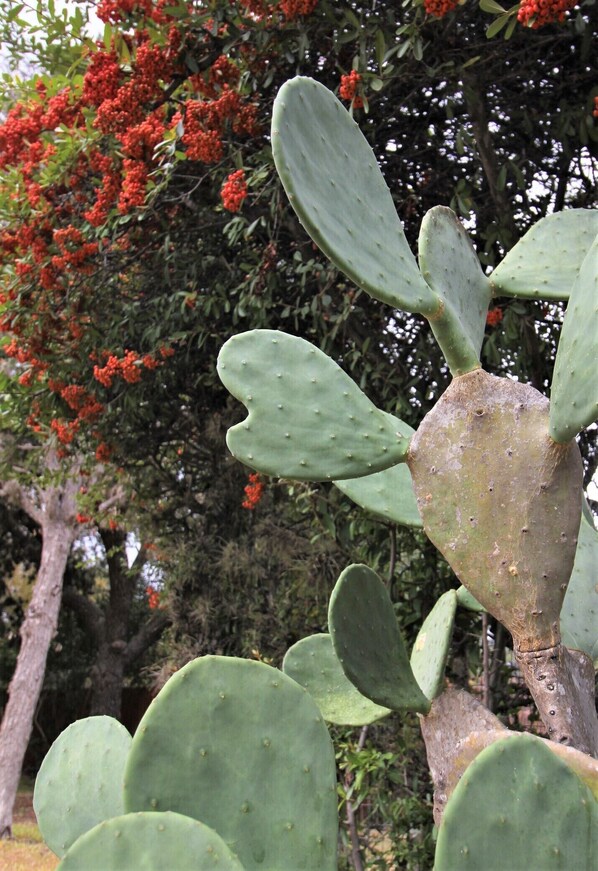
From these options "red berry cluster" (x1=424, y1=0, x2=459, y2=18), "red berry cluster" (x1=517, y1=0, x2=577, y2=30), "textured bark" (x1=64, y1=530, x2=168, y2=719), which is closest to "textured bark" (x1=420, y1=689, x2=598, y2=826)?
"red berry cluster" (x1=517, y1=0, x2=577, y2=30)

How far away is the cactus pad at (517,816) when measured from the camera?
0.63 meters

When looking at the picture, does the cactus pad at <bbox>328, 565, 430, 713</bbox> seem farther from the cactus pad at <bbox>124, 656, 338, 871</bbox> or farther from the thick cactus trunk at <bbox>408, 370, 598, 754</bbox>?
the cactus pad at <bbox>124, 656, 338, 871</bbox>

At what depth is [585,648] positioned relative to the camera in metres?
1.34

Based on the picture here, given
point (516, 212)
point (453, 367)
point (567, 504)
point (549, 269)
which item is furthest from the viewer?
point (516, 212)

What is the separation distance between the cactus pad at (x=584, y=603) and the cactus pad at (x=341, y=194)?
0.49 meters

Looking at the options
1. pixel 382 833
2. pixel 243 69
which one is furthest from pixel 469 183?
pixel 382 833

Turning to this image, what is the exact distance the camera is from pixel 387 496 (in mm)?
1549

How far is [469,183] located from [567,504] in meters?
2.05

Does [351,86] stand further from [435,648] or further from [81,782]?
[81,782]

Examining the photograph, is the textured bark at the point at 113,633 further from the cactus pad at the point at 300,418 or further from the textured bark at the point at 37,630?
the cactus pad at the point at 300,418

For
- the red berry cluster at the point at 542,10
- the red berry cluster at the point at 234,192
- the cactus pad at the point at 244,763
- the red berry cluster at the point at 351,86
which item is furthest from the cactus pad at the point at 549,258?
the red berry cluster at the point at 234,192

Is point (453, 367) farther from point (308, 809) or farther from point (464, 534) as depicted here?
point (308, 809)

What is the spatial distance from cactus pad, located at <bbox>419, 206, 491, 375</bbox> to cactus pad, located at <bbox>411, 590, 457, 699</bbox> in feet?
1.40

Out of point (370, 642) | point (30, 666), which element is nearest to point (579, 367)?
point (370, 642)
